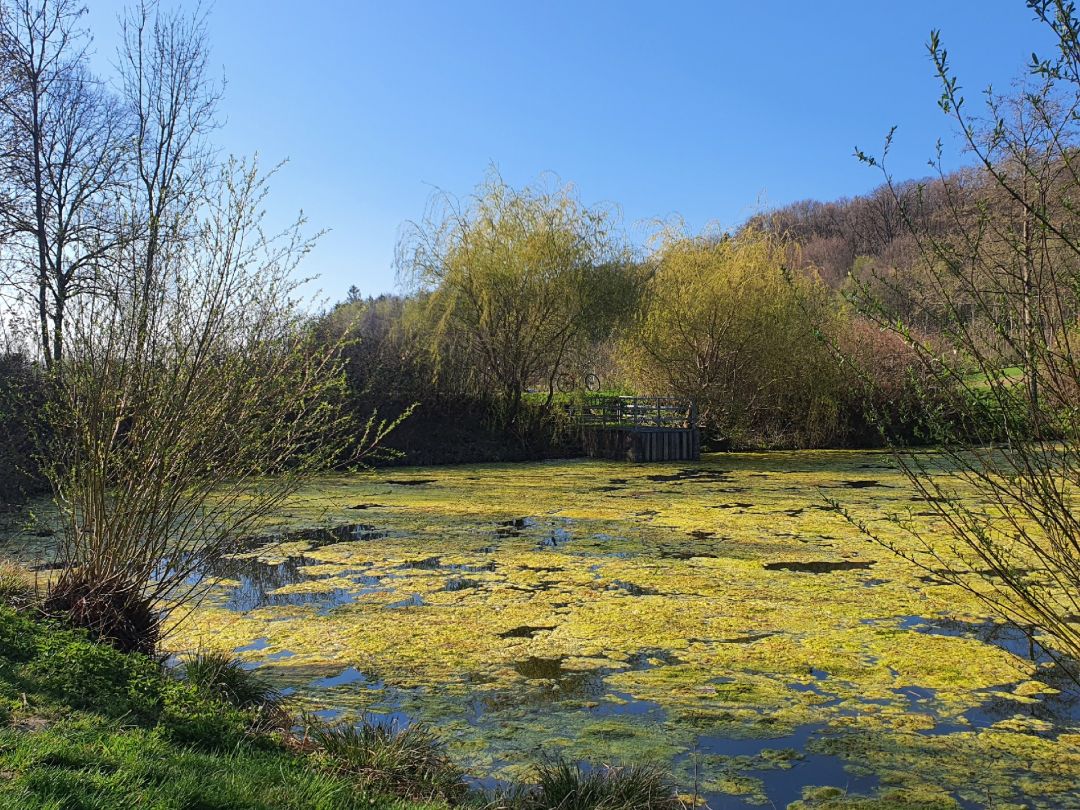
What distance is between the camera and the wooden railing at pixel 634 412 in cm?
1806

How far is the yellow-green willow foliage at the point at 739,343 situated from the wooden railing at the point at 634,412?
2.81 ft

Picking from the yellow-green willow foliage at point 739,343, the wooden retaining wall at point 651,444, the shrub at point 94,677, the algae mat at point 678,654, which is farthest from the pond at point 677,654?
the yellow-green willow foliage at point 739,343

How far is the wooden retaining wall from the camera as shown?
1777 cm

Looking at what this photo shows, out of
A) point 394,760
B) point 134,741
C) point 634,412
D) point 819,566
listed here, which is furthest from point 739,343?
point 134,741

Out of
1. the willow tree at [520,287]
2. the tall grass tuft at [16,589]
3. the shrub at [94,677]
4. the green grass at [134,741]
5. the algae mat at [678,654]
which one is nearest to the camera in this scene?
the green grass at [134,741]

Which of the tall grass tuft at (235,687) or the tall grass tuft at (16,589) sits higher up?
the tall grass tuft at (16,589)

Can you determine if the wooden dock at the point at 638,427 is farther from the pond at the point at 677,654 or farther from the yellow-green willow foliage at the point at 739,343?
the pond at the point at 677,654

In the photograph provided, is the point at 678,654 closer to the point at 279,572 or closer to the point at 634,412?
the point at 279,572

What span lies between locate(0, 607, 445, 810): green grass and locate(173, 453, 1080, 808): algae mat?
77cm

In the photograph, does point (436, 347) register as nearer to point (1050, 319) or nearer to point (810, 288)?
point (810, 288)

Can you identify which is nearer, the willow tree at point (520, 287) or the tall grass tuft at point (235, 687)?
the tall grass tuft at point (235, 687)

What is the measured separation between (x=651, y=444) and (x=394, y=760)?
14.8m

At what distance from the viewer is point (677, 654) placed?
5160 mm

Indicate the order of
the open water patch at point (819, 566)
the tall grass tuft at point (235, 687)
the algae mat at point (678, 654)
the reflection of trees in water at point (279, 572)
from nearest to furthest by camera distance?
1. the algae mat at point (678, 654)
2. the tall grass tuft at point (235, 687)
3. the reflection of trees in water at point (279, 572)
4. the open water patch at point (819, 566)
